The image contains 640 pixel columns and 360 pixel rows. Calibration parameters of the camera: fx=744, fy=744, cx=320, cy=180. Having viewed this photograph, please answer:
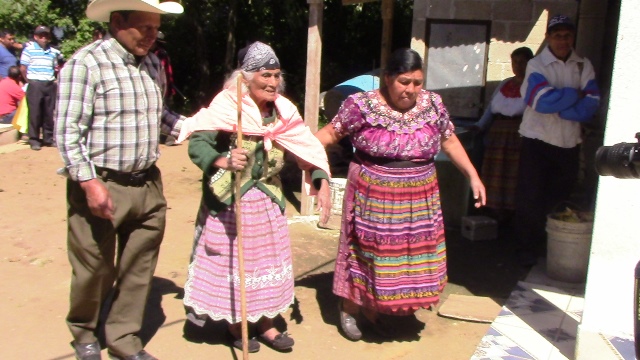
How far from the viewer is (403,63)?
4176mm

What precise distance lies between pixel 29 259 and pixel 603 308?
427 cm

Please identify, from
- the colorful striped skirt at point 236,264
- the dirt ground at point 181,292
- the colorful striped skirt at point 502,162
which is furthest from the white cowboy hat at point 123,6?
the colorful striped skirt at point 502,162

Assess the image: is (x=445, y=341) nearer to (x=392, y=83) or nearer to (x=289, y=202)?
(x=392, y=83)

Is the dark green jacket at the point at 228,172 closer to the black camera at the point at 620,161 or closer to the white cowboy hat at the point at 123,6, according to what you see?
the white cowboy hat at the point at 123,6

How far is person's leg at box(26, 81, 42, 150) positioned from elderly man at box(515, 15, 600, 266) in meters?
7.36

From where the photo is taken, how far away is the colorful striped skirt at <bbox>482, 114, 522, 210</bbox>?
679 centimetres

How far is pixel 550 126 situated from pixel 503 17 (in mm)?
2733

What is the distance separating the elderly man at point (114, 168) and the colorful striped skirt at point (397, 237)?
3.93 feet

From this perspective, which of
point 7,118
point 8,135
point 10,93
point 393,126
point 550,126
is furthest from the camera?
point 7,118

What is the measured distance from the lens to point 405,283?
14.5 ft

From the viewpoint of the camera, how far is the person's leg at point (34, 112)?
1060 cm

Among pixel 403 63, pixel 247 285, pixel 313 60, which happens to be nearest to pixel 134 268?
pixel 247 285

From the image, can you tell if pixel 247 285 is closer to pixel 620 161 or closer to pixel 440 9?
pixel 620 161

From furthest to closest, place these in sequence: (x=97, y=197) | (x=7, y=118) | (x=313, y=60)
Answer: (x=7, y=118) → (x=313, y=60) → (x=97, y=197)
